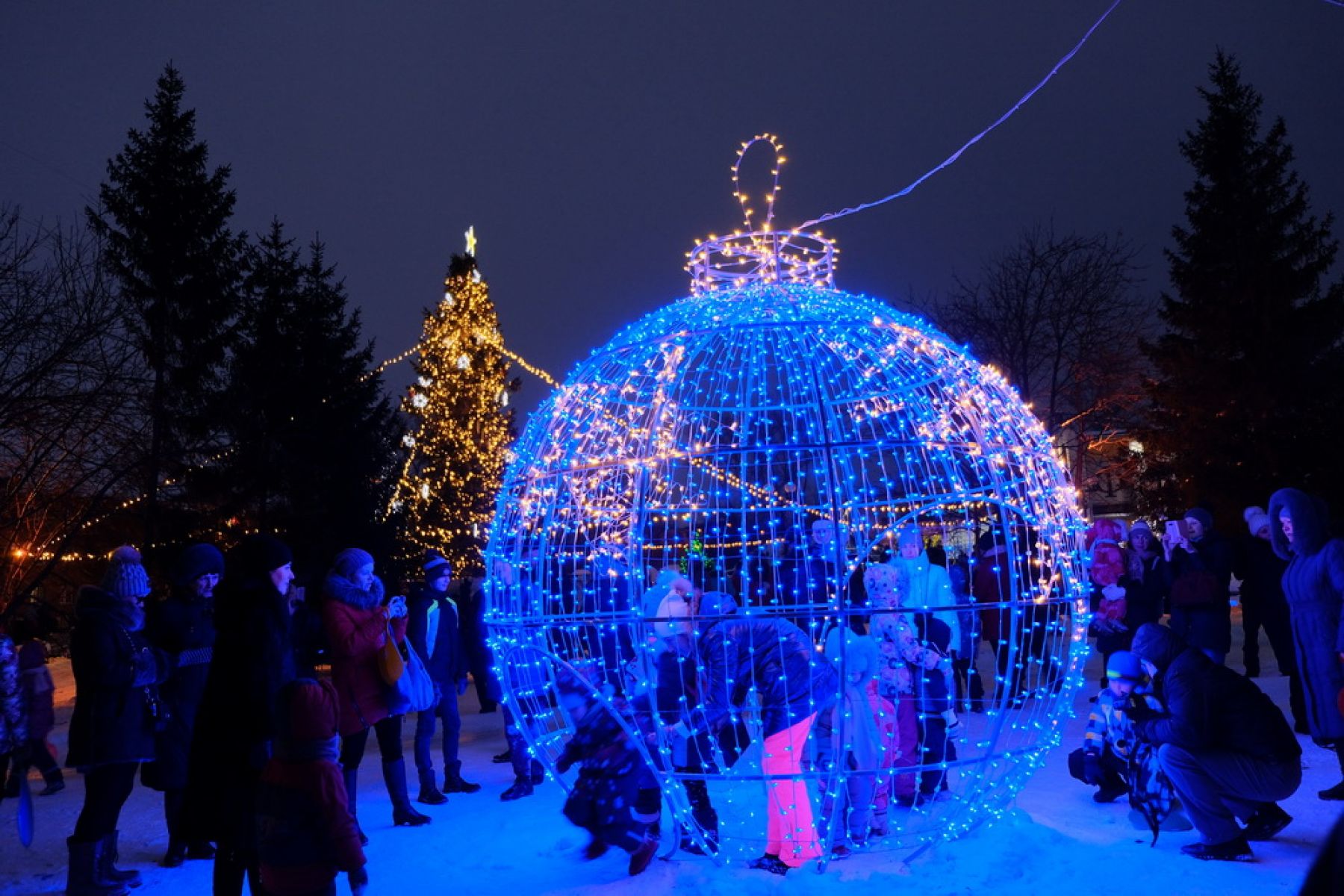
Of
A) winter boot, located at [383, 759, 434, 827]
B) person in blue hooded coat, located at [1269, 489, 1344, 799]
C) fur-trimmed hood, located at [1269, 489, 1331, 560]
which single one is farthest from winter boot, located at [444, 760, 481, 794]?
fur-trimmed hood, located at [1269, 489, 1331, 560]

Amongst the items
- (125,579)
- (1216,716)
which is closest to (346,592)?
(125,579)

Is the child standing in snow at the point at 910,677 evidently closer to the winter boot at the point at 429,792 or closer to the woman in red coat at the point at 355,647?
the woman in red coat at the point at 355,647

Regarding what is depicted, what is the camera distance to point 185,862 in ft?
19.8

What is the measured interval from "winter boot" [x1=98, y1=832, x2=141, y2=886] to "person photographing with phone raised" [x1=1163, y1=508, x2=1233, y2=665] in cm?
755

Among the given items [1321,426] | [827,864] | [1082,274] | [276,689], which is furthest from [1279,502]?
[1321,426]

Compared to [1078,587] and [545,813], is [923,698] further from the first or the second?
[545,813]

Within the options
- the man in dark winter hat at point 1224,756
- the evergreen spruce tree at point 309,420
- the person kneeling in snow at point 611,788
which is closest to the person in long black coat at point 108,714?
the person kneeling in snow at point 611,788

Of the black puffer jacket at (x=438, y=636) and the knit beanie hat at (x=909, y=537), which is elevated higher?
the knit beanie hat at (x=909, y=537)

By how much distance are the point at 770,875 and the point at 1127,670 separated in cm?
225

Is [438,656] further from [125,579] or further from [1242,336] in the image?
[1242,336]

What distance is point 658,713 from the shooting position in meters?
5.19

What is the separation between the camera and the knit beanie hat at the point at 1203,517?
9453mm

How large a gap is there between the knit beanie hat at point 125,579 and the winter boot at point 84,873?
1.22m

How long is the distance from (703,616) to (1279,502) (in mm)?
3718
